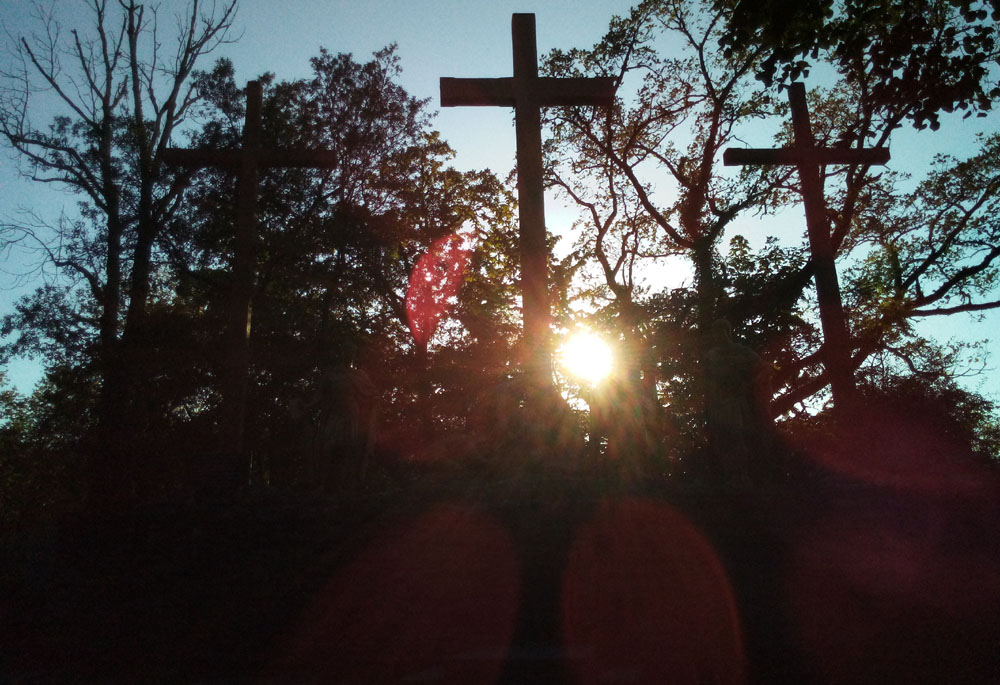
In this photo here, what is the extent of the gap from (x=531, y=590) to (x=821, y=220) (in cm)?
664

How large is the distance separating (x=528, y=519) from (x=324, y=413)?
3327 millimetres

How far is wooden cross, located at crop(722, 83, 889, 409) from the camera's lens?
9.84 metres

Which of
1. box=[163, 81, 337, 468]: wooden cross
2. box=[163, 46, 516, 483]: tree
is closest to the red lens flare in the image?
box=[163, 46, 516, 483]: tree

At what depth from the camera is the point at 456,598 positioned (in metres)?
5.65

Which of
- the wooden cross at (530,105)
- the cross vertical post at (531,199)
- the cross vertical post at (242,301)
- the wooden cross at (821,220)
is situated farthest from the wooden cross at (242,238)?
the wooden cross at (821,220)

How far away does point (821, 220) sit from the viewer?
10.2 m

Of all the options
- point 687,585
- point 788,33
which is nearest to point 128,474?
point 687,585

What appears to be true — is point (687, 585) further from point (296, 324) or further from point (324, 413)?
point (296, 324)

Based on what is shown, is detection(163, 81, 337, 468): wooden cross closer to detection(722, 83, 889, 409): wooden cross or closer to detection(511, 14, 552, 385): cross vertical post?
detection(511, 14, 552, 385): cross vertical post

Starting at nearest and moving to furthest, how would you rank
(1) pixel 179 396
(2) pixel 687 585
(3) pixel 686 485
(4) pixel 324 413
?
(2) pixel 687 585 < (3) pixel 686 485 < (4) pixel 324 413 < (1) pixel 179 396

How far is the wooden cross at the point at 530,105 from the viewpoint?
8531mm

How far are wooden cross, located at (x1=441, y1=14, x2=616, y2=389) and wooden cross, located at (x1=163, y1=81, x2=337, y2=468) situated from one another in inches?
94.5

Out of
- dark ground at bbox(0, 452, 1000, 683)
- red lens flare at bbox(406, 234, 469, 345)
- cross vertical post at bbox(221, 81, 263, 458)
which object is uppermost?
red lens flare at bbox(406, 234, 469, 345)

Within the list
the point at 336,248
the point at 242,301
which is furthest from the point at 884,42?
the point at 336,248
